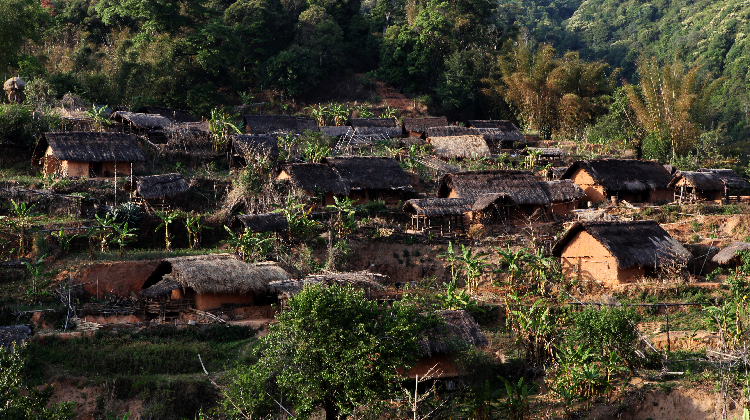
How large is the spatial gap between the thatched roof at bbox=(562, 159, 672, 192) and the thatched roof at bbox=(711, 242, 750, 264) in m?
7.62

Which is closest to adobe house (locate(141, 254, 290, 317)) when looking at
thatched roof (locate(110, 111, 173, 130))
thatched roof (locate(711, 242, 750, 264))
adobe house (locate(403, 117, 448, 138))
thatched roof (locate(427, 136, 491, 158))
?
thatched roof (locate(110, 111, 173, 130))

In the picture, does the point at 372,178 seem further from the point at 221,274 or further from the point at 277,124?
the point at 221,274

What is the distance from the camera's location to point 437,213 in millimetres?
24547

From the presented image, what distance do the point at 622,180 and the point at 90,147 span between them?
1949 cm

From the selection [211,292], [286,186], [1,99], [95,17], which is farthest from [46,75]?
[211,292]

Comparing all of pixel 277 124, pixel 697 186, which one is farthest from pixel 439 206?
pixel 277 124

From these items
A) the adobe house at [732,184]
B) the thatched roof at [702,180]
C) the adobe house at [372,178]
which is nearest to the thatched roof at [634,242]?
the thatched roof at [702,180]

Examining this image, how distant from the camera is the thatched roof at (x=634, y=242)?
20.5 m

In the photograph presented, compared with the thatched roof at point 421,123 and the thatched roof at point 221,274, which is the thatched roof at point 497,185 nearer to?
the thatched roof at point 221,274

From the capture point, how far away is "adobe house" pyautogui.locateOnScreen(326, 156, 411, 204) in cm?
2752

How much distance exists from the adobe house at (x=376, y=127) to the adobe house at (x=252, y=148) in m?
6.53

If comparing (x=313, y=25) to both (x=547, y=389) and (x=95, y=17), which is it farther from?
(x=547, y=389)

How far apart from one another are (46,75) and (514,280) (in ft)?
76.5

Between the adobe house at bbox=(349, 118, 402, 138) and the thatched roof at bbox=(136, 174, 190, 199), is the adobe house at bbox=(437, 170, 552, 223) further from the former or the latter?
the thatched roof at bbox=(136, 174, 190, 199)
